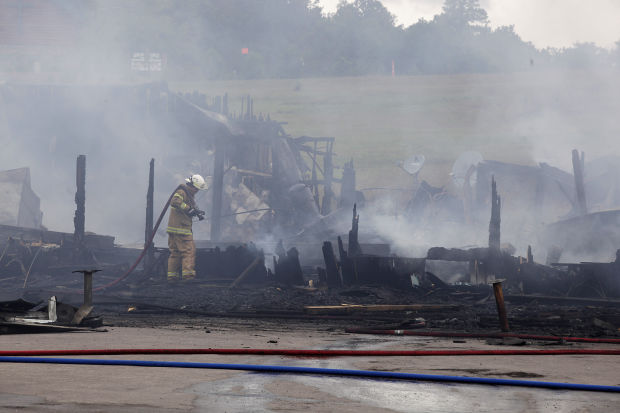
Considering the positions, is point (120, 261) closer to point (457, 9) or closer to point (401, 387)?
point (401, 387)

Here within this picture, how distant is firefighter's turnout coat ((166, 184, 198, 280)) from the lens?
44.0ft

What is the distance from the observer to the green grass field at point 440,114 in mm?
37438

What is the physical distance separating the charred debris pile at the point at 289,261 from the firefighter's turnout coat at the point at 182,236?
1.20ft

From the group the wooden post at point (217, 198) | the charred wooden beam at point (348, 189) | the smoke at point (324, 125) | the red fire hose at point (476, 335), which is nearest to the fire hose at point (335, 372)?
the red fire hose at point (476, 335)

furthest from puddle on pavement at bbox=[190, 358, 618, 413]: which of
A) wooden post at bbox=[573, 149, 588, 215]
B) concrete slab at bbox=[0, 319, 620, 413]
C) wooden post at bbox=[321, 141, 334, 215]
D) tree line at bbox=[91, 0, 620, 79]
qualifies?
tree line at bbox=[91, 0, 620, 79]

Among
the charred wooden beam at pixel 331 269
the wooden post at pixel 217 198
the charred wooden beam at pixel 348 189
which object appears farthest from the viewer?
the charred wooden beam at pixel 348 189

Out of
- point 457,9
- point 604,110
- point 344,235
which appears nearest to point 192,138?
point 344,235

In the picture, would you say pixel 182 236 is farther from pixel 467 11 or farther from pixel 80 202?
pixel 467 11

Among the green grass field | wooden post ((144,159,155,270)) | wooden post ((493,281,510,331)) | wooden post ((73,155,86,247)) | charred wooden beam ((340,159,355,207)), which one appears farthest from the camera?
the green grass field

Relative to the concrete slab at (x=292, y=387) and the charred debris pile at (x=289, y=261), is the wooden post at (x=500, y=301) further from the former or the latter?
the concrete slab at (x=292, y=387)

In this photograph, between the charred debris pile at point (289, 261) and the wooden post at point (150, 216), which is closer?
the charred debris pile at point (289, 261)

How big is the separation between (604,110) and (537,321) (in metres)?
36.4

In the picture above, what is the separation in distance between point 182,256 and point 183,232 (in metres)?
0.60

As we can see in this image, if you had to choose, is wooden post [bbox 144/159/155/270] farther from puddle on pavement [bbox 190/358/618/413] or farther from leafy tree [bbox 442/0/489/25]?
leafy tree [bbox 442/0/489/25]
